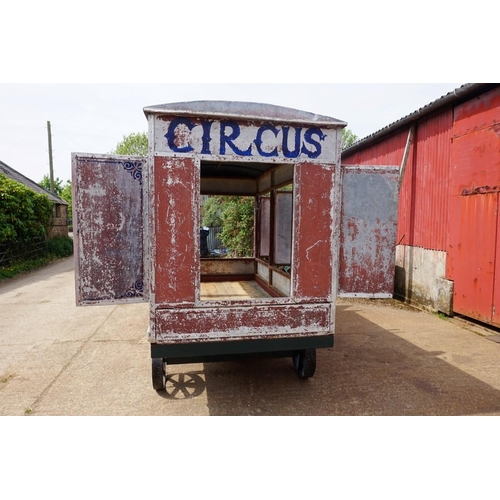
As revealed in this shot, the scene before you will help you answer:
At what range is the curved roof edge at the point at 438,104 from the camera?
6.79 metres

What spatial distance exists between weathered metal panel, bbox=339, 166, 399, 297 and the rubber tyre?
2.11 meters

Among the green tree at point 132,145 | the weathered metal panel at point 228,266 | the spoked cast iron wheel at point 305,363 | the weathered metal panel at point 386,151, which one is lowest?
the spoked cast iron wheel at point 305,363

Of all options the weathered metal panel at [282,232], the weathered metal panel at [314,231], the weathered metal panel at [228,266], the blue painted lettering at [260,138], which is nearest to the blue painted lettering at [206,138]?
the blue painted lettering at [260,138]

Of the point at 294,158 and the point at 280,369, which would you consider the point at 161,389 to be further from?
the point at 294,158

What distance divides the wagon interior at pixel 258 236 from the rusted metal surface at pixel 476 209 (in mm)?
3569

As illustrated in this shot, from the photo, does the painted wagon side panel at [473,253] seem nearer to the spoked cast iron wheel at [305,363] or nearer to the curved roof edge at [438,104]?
the curved roof edge at [438,104]

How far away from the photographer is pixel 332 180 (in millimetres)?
3730

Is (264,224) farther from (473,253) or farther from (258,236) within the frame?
(473,253)

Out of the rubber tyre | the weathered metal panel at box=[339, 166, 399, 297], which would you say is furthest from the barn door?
the weathered metal panel at box=[339, 166, 399, 297]

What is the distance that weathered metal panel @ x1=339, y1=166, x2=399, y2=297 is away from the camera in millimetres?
3896

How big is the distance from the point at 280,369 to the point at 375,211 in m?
2.43

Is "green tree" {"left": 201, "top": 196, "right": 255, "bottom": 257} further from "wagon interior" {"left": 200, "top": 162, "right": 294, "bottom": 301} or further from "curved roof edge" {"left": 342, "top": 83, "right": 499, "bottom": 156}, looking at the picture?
"wagon interior" {"left": 200, "top": 162, "right": 294, "bottom": 301}

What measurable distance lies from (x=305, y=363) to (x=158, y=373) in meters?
1.69

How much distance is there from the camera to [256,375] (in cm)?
472
